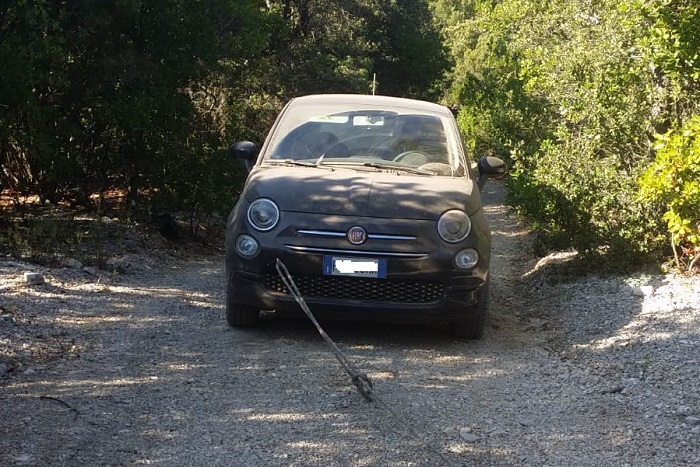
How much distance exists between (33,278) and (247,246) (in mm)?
2575

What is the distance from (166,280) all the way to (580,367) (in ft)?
15.6

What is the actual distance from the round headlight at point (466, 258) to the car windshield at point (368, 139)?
1066 millimetres

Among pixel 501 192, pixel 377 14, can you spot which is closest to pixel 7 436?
pixel 501 192

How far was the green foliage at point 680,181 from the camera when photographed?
7742 millimetres

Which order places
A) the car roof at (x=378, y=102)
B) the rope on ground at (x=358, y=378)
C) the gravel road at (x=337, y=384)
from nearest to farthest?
the gravel road at (x=337, y=384) < the rope on ground at (x=358, y=378) < the car roof at (x=378, y=102)

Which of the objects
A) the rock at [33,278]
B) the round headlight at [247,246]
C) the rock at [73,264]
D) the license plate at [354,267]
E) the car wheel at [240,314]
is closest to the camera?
the license plate at [354,267]

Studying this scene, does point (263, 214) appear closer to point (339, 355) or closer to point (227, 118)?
point (339, 355)

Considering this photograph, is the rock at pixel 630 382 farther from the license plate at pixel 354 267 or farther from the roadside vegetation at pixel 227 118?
the roadside vegetation at pixel 227 118

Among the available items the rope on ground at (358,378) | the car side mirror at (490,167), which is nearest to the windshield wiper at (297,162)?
the rope on ground at (358,378)

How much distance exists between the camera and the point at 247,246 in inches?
261

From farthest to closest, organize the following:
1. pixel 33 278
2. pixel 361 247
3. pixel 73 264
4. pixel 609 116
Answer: pixel 609 116, pixel 73 264, pixel 33 278, pixel 361 247

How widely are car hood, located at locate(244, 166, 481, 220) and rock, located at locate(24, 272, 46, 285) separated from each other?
2.41 metres

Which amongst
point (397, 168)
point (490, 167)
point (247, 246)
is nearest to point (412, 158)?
point (397, 168)

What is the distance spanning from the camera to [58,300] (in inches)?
305
